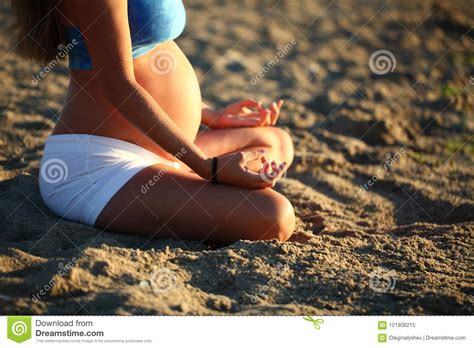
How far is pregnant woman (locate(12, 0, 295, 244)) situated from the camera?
2305 millimetres

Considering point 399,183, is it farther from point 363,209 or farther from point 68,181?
point 68,181

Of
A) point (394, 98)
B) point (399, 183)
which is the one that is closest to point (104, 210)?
point (399, 183)

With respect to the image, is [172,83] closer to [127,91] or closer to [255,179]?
[127,91]

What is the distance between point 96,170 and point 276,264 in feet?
2.39

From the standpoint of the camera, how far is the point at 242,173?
2.37m

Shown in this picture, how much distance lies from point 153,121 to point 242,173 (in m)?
0.36
